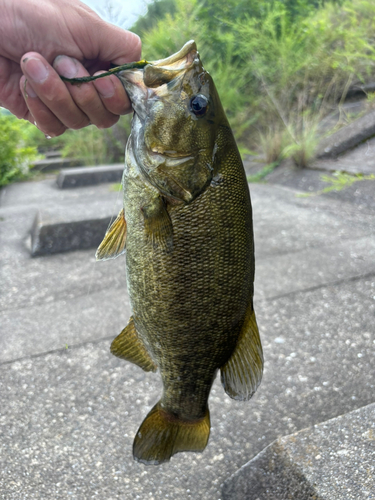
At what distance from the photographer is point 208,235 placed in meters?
1.34

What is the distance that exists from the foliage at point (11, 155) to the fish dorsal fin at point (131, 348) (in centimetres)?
925

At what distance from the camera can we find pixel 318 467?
1.75 m

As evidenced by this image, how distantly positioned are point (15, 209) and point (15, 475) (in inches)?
225

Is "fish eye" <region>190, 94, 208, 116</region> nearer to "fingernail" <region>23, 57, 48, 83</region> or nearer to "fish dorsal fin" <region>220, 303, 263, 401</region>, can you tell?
"fingernail" <region>23, 57, 48, 83</region>

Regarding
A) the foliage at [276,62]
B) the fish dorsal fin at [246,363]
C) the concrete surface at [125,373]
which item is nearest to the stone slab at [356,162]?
the foliage at [276,62]

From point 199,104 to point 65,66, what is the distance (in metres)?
0.60

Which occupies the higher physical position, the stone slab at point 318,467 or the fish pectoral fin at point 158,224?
the fish pectoral fin at point 158,224

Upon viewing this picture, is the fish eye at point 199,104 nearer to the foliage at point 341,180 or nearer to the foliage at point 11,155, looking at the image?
the foliage at point 341,180

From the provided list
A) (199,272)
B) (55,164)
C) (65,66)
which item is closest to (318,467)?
(199,272)

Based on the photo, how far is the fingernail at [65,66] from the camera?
1606 millimetres

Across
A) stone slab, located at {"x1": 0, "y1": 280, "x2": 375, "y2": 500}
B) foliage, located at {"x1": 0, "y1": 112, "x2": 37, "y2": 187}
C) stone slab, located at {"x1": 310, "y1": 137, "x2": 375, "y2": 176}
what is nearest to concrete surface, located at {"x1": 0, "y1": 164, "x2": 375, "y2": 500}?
stone slab, located at {"x1": 0, "y1": 280, "x2": 375, "y2": 500}

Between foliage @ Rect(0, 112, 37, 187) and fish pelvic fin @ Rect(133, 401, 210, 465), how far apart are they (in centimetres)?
944

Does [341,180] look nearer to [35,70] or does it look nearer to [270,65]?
[35,70]

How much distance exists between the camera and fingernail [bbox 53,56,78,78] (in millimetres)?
1606
